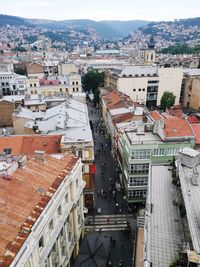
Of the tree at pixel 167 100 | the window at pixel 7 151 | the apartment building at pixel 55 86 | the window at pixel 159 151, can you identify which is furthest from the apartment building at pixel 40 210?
the tree at pixel 167 100

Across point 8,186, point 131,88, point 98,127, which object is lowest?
point 98,127

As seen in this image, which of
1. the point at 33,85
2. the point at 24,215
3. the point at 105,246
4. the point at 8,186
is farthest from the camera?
the point at 33,85

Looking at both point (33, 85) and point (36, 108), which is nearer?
point (36, 108)

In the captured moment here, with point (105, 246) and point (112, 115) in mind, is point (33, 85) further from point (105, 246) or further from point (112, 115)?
→ point (105, 246)

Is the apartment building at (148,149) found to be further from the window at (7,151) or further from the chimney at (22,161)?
the window at (7,151)

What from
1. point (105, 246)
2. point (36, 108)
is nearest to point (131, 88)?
point (36, 108)

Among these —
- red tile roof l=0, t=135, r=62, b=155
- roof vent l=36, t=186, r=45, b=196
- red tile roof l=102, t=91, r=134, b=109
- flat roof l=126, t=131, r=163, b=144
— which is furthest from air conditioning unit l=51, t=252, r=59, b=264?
red tile roof l=102, t=91, r=134, b=109
